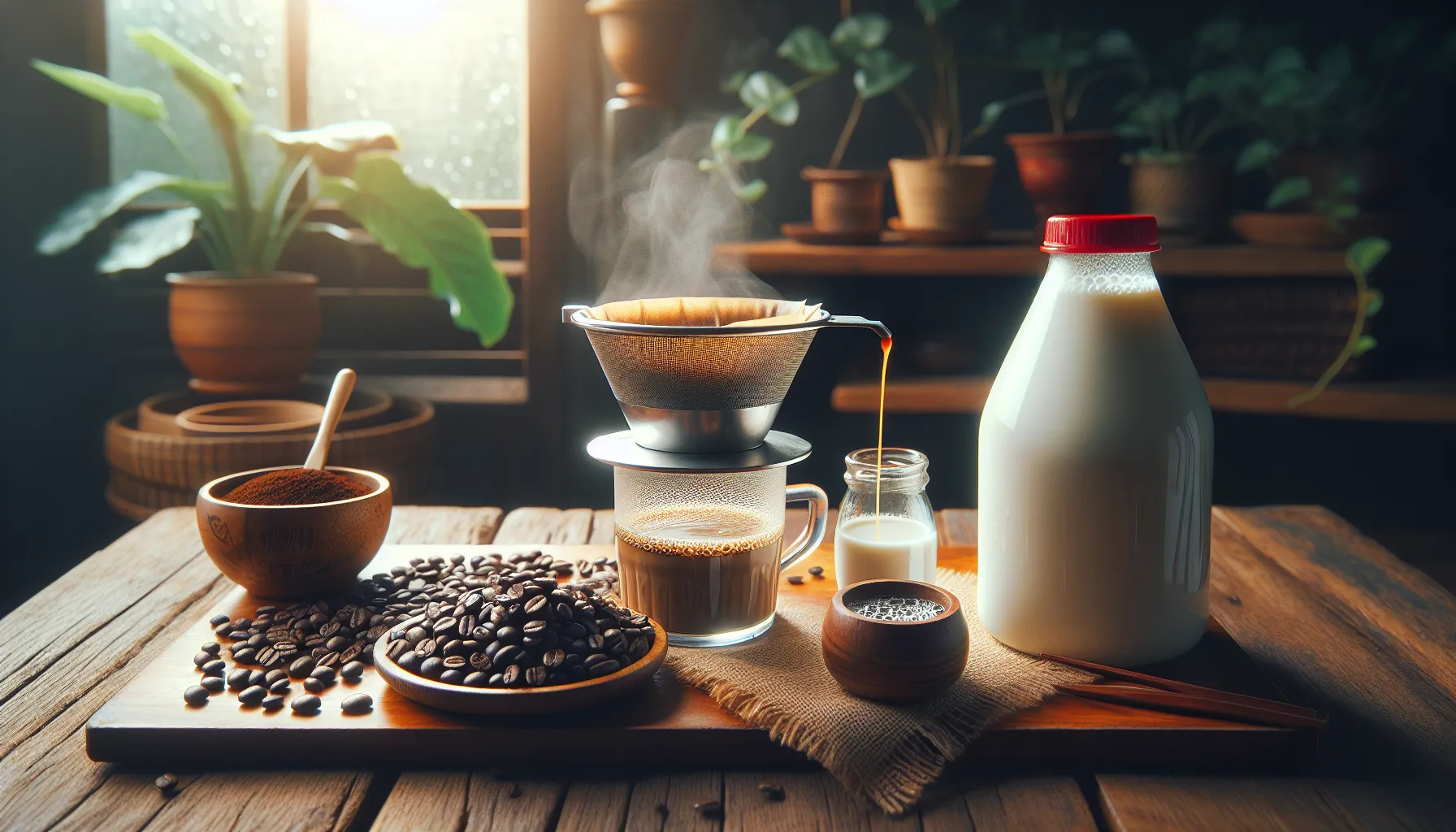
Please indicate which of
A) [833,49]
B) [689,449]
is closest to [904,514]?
[689,449]

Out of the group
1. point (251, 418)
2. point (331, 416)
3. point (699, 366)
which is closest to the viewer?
point (699, 366)

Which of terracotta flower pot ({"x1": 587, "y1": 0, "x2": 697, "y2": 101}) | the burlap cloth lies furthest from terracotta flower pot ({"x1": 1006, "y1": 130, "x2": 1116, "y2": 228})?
the burlap cloth

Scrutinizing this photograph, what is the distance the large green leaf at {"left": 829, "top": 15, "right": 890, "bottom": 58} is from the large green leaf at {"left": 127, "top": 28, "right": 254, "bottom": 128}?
1.33 metres

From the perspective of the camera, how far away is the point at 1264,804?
84cm

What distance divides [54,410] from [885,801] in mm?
Answer: 2908

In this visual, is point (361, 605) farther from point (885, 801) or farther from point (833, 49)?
point (833, 49)

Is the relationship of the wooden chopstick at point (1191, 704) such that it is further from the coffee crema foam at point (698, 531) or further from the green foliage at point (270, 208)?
the green foliage at point (270, 208)

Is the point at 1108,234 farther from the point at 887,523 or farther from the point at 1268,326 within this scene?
the point at 1268,326

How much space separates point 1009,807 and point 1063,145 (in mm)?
1958

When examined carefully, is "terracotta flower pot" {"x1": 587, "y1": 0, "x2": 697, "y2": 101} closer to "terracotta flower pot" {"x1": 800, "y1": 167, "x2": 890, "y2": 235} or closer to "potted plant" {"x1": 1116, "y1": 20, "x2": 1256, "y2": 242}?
"terracotta flower pot" {"x1": 800, "y1": 167, "x2": 890, "y2": 235}

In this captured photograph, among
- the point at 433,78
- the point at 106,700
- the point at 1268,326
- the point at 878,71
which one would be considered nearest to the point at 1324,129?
the point at 1268,326

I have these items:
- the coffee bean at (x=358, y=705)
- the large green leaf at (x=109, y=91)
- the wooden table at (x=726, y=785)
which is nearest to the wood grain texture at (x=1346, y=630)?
the wooden table at (x=726, y=785)

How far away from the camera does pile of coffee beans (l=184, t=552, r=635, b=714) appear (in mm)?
944

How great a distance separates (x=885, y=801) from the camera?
83 cm
